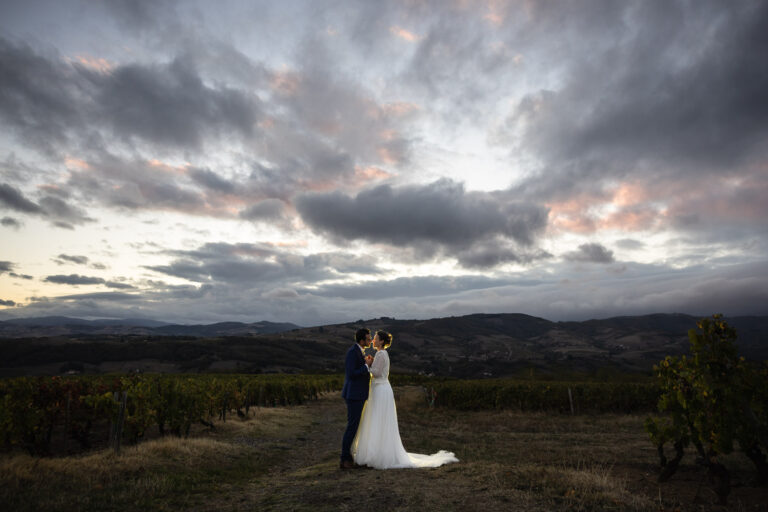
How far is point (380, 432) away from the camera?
910cm

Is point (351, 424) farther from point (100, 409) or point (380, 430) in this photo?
point (100, 409)

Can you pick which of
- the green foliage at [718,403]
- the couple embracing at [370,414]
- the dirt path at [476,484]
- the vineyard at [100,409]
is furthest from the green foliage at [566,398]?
the green foliage at [718,403]

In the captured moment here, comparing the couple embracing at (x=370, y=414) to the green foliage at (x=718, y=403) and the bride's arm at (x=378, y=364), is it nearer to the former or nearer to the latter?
the bride's arm at (x=378, y=364)

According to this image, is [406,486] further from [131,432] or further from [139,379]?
[139,379]

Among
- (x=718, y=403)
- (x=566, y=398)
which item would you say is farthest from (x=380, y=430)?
(x=566, y=398)

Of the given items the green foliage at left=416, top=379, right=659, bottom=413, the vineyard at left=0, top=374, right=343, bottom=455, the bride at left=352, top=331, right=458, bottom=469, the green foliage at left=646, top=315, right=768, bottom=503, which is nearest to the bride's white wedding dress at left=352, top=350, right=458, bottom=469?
the bride at left=352, top=331, right=458, bottom=469

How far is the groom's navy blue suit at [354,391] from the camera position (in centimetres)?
891

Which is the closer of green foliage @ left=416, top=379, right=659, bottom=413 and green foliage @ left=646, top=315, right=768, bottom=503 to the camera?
green foliage @ left=646, top=315, right=768, bottom=503

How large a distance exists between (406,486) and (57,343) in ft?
549

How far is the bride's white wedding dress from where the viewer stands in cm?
897

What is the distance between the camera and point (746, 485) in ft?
24.6

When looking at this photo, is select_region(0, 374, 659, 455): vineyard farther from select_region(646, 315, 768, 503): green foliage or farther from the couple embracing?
select_region(646, 315, 768, 503): green foliage

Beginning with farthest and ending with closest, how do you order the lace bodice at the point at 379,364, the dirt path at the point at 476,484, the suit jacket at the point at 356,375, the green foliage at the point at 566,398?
the green foliage at the point at 566,398, the lace bodice at the point at 379,364, the suit jacket at the point at 356,375, the dirt path at the point at 476,484

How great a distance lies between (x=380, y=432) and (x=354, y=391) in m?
1.14
